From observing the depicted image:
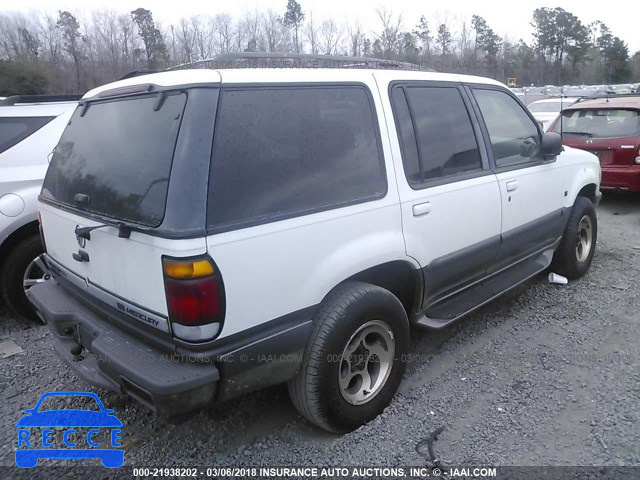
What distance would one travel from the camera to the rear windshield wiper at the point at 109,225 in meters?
2.18

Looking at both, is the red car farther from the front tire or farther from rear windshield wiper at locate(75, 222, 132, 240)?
rear windshield wiper at locate(75, 222, 132, 240)

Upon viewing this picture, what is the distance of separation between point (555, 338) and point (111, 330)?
3.14 metres

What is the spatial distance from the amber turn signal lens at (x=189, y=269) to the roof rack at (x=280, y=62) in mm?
1102

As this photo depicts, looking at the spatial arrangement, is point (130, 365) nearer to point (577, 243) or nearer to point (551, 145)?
point (551, 145)

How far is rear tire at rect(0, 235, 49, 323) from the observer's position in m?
4.04

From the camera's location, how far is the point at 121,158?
7.93ft

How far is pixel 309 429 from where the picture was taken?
9.26ft

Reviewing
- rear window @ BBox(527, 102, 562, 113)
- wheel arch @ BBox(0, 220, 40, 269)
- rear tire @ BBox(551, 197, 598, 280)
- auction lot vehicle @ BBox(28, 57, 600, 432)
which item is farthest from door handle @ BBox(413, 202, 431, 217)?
rear window @ BBox(527, 102, 562, 113)

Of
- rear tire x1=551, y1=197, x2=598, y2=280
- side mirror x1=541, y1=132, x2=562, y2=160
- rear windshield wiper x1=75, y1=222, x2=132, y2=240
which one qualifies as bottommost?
rear tire x1=551, y1=197, x2=598, y2=280

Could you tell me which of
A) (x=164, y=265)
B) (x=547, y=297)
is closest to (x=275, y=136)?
(x=164, y=265)

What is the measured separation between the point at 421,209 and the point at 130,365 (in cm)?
179

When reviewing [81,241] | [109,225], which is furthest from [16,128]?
[109,225]

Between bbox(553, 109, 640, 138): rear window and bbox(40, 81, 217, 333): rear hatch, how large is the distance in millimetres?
6555

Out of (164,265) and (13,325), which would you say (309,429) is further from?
(13,325)
